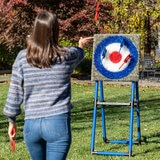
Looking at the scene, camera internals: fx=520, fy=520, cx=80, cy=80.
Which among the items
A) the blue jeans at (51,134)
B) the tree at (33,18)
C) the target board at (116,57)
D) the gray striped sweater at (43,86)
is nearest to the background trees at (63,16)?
the tree at (33,18)

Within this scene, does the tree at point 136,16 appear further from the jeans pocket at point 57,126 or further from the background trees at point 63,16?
the jeans pocket at point 57,126

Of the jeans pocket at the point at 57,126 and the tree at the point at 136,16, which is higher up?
the tree at the point at 136,16

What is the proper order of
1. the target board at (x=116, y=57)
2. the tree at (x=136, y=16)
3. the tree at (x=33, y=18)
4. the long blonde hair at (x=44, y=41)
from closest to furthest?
the long blonde hair at (x=44, y=41)
the target board at (x=116, y=57)
the tree at (x=33, y=18)
the tree at (x=136, y=16)

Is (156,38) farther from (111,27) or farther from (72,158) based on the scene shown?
(72,158)

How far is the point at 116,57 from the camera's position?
7.59 meters

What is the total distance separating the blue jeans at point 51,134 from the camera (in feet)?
12.7

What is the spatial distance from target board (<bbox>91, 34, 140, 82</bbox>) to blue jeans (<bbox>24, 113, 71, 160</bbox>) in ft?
12.1

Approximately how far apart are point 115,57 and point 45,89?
3751mm

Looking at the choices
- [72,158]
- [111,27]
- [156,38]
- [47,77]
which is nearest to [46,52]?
[47,77]

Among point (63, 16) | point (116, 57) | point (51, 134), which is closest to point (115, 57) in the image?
point (116, 57)

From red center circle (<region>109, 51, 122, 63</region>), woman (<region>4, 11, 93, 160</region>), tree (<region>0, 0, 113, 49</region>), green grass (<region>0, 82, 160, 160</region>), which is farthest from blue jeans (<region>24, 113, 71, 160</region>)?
tree (<region>0, 0, 113, 49</region>)

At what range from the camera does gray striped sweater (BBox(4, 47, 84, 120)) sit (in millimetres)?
3945

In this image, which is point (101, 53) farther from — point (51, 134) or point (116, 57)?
point (51, 134)

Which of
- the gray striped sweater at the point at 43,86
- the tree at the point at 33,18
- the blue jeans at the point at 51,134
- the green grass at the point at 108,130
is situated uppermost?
the tree at the point at 33,18
